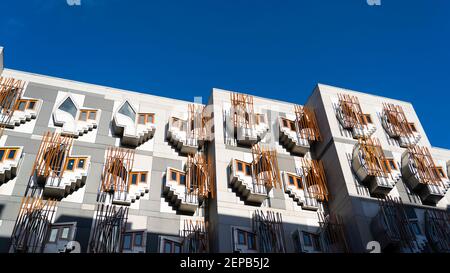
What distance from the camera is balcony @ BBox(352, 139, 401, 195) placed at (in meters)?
21.5

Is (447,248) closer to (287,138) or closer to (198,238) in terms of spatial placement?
(287,138)

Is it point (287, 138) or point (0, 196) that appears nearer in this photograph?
point (0, 196)

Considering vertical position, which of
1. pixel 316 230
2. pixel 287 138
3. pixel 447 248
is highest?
pixel 287 138

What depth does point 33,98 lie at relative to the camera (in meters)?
22.8

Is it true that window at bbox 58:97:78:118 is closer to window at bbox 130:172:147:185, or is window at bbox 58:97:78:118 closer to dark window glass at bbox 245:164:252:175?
window at bbox 130:172:147:185

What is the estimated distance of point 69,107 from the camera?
23000mm

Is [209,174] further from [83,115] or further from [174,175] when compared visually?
[83,115]

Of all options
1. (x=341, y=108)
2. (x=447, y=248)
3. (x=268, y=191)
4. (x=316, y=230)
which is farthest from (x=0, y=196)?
(x=447, y=248)

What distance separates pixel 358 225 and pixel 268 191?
4.43 meters

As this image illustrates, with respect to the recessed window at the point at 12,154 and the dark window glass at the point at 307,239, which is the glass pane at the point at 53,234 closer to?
the recessed window at the point at 12,154

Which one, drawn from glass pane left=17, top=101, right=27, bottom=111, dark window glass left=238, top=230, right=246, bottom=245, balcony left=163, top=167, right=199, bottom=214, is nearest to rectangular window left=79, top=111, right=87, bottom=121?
glass pane left=17, top=101, right=27, bottom=111

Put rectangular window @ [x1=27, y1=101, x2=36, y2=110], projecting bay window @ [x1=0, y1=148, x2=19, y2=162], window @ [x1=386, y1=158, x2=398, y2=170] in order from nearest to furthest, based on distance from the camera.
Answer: projecting bay window @ [x1=0, y1=148, x2=19, y2=162] → rectangular window @ [x1=27, y1=101, x2=36, y2=110] → window @ [x1=386, y1=158, x2=398, y2=170]

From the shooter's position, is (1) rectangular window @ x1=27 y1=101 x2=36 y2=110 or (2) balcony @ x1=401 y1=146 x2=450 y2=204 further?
(2) balcony @ x1=401 y1=146 x2=450 y2=204

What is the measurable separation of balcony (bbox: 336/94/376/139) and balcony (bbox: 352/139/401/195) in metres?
1.11
